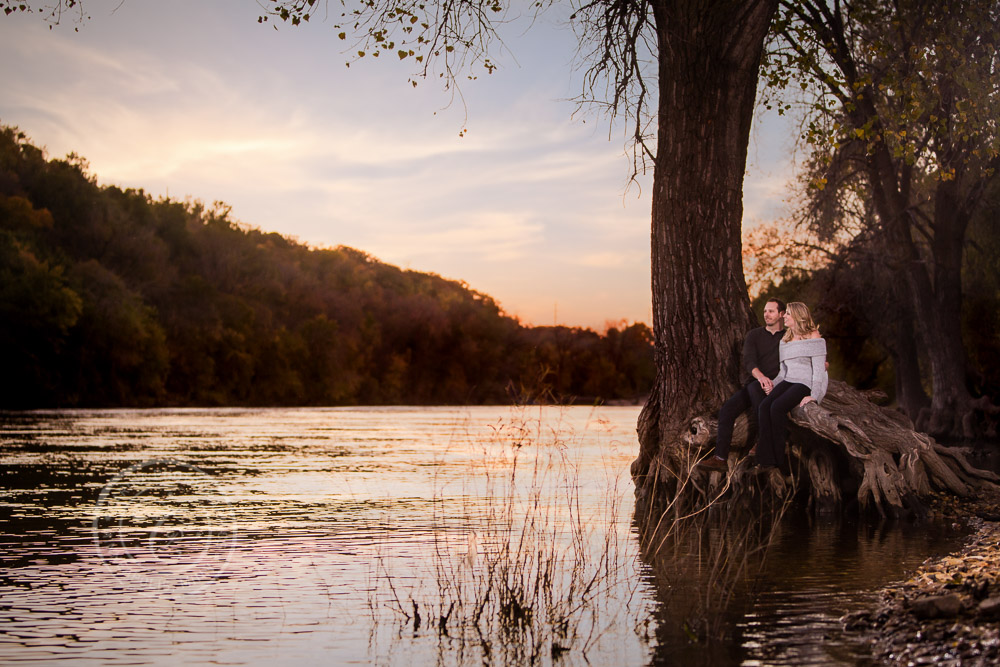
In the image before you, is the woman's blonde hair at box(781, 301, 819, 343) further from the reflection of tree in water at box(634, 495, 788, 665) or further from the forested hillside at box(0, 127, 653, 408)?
the forested hillside at box(0, 127, 653, 408)

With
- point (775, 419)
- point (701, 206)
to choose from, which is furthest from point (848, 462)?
point (701, 206)

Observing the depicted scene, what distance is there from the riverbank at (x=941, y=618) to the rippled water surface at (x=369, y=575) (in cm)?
25

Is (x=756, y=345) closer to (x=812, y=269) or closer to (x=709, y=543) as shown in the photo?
(x=709, y=543)

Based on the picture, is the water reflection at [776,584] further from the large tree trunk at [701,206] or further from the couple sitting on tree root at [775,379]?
the large tree trunk at [701,206]

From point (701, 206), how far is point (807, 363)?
2561mm

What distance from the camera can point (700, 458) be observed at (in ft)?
45.9

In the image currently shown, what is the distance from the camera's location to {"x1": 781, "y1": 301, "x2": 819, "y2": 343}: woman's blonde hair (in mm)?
12727

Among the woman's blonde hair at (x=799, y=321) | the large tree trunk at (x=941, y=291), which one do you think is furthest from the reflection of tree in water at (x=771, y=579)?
the large tree trunk at (x=941, y=291)

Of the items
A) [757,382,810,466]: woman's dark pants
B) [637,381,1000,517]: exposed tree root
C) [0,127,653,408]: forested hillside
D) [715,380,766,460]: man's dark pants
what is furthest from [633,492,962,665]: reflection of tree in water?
[0,127,653,408]: forested hillside

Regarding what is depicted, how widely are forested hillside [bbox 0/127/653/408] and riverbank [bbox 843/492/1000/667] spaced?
3670 centimetres

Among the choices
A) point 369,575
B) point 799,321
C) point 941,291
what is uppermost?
point 941,291

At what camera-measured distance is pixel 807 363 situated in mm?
13164

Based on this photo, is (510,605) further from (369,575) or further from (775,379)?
(775,379)

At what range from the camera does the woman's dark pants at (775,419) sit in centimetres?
1322
